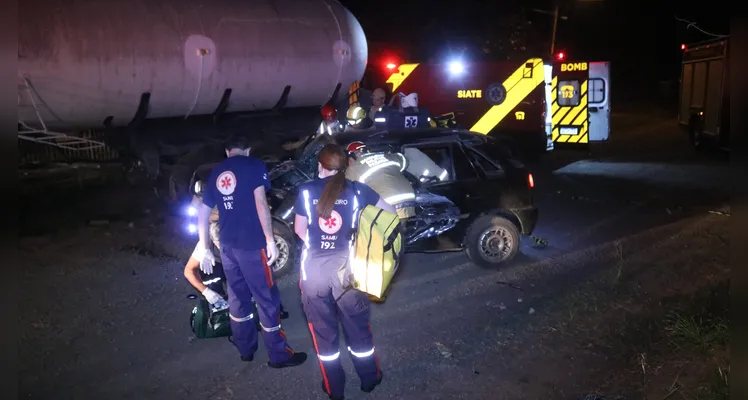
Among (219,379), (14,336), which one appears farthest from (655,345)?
(14,336)

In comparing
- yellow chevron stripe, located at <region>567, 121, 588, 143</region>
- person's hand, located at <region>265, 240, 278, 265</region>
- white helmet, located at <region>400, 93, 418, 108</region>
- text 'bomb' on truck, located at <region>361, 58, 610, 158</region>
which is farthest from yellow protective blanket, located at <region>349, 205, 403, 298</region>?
yellow chevron stripe, located at <region>567, 121, 588, 143</region>

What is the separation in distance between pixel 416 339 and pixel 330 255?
62.4 inches

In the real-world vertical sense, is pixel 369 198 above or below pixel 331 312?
above

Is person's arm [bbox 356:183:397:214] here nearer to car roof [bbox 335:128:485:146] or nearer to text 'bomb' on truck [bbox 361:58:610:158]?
car roof [bbox 335:128:485:146]

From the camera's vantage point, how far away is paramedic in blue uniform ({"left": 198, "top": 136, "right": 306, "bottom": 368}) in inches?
189

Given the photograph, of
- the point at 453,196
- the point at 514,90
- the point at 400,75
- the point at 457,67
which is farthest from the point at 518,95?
the point at 453,196

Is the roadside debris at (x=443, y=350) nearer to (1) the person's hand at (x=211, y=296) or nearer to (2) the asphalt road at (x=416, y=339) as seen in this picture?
(2) the asphalt road at (x=416, y=339)

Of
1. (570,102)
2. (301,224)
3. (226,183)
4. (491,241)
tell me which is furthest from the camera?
(570,102)

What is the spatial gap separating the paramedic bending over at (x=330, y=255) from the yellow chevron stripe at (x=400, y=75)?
35.2ft

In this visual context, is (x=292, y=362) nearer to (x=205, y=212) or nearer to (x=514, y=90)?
(x=205, y=212)

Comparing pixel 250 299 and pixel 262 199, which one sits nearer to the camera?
pixel 262 199

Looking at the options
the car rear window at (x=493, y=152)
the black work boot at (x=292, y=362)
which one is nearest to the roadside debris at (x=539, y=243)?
the car rear window at (x=493, y=152)

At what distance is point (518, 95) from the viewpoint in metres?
14.1

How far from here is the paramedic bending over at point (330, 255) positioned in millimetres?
4277
